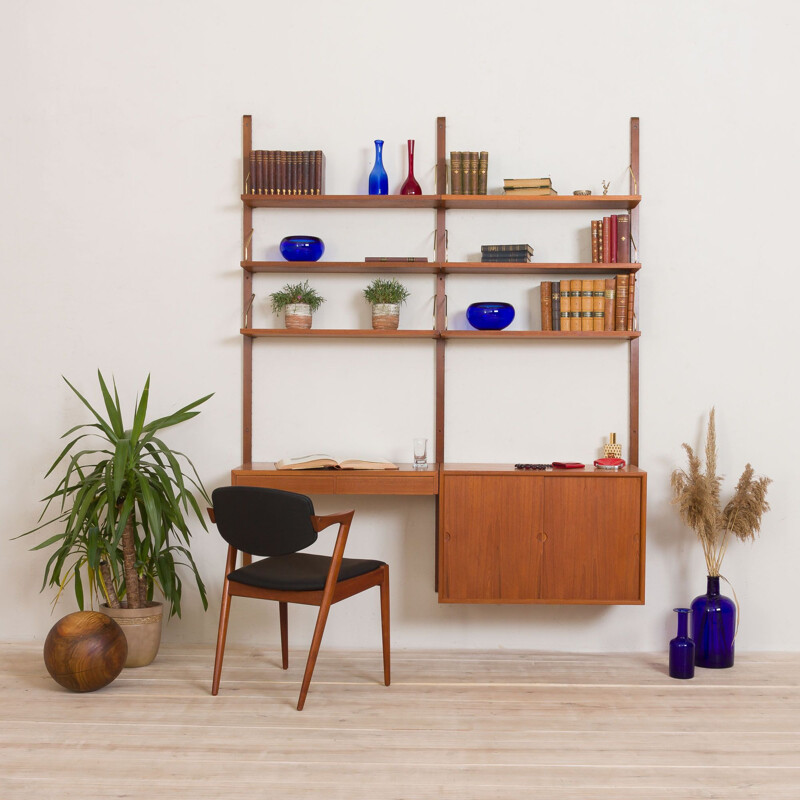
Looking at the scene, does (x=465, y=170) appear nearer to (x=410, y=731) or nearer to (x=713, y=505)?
(x=713, y=505)

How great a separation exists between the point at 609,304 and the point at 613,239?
0.98ft

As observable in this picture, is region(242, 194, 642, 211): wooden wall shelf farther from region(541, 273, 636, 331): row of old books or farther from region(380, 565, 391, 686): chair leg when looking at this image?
region(380, 565, 391, 686): chair leg

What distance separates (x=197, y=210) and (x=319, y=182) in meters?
0.63

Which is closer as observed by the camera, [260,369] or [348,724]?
[348,724]

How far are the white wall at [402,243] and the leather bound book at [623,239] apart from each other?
0.21 meters

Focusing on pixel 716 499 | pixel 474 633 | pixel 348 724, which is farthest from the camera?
pixel 474 633

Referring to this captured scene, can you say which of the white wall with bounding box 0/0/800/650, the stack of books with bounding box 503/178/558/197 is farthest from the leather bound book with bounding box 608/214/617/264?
the stack of books with bounding box 503/178/558/197

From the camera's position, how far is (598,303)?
12.5ft

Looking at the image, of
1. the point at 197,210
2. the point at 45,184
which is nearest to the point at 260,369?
the point at 197,210

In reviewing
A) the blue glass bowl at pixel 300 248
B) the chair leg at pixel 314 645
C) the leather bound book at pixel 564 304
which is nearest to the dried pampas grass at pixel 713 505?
the leather bound book at pixel 564 304

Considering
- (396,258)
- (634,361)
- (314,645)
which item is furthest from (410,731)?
(396,258)

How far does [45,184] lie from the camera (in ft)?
13.4

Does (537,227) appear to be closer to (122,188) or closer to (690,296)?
(690,296)

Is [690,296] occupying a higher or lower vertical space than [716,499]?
higher
